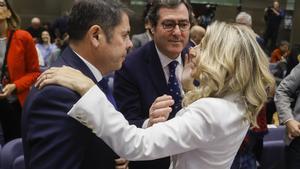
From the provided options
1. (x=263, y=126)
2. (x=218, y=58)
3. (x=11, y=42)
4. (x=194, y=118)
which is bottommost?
(x=263, y=126)

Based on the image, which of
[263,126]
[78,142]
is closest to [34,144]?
[78,142]

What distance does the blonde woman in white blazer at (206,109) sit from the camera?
1545 mm

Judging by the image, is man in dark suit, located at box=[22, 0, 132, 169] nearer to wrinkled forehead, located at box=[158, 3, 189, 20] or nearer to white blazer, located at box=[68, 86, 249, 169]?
white blazer, located at box=[68, 86, 249, 169]

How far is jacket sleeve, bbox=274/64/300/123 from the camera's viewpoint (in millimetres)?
3475

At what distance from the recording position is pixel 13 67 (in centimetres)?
382

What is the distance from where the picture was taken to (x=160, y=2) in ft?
8.48

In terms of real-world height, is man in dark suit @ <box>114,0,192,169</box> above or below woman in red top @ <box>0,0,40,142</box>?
above

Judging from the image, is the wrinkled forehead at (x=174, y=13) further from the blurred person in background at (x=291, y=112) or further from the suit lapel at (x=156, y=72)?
the blurred person in background at (x=291, y=112)

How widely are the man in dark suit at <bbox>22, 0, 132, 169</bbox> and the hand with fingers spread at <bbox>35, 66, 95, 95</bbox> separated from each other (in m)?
0.02

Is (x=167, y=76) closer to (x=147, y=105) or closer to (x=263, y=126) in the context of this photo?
(x=147, y=105)

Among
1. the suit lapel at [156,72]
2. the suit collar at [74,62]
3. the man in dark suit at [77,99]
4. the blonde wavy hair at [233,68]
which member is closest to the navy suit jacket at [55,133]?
the man in dark suit at [77,99]

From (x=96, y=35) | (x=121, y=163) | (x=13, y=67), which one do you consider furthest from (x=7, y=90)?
(x=96, y=35)

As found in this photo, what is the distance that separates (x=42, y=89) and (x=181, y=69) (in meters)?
1.11

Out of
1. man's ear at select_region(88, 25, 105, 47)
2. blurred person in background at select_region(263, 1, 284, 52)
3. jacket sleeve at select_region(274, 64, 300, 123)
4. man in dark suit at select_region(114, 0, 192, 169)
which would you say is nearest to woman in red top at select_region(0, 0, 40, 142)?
man in dark suit at select_region(114, 0, 192, 169)
